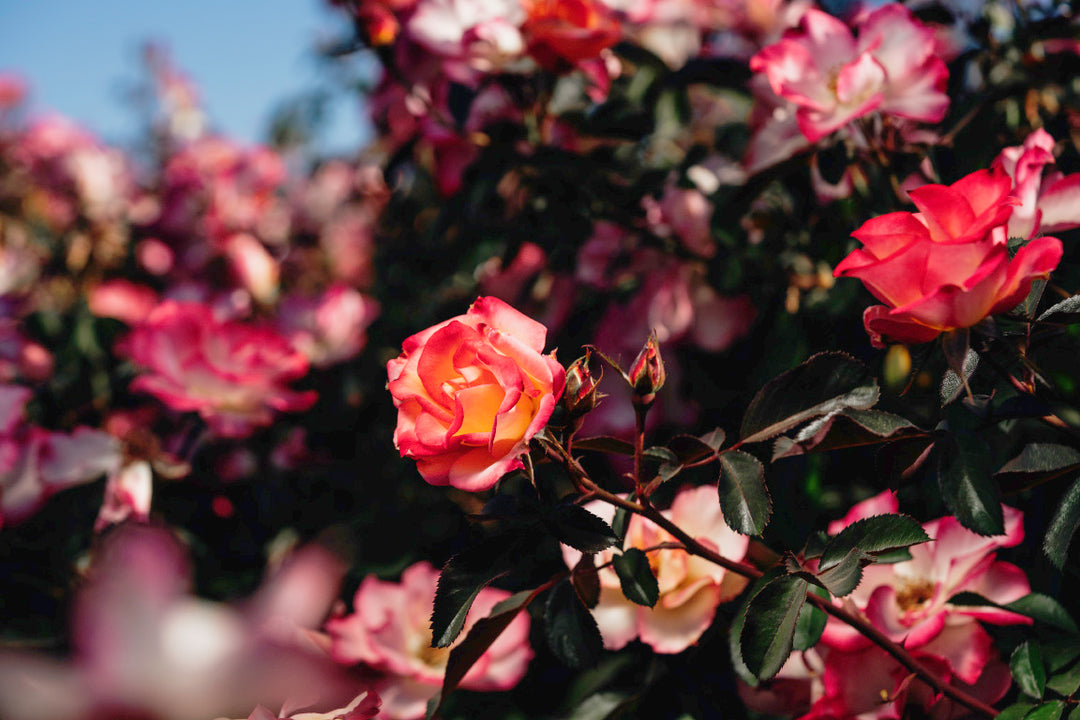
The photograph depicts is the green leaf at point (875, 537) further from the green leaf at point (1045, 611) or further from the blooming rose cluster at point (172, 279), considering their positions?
the blooming rose cluster at point (172, 279)

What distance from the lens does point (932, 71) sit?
0.66 meters

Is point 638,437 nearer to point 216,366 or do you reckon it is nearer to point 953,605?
point 953,605

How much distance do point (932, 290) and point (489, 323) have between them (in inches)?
10.0

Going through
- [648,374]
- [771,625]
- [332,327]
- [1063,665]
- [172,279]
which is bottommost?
[172,279]

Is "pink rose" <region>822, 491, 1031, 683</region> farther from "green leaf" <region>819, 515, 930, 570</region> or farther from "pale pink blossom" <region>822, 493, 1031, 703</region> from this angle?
"green leaf" <region>819, 515, 930, 570</region>

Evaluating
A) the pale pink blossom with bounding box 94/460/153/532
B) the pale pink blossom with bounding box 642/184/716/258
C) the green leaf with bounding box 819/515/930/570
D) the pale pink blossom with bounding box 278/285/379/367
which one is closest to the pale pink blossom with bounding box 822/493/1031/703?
the green leaf with bounding box 819/515/930/570

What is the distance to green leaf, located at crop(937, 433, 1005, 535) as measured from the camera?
1.51 ft

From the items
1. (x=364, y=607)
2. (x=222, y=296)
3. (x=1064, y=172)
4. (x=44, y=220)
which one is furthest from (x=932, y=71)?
(x=44, y=220)

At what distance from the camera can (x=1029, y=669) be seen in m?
0.52

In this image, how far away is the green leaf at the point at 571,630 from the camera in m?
0.49

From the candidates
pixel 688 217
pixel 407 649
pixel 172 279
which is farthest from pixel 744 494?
pixel 172 279

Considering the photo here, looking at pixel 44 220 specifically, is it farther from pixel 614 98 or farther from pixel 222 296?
pixel 614 98

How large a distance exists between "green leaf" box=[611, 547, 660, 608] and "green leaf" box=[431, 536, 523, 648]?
8 cm

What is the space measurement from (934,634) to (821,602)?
0.10 metres
